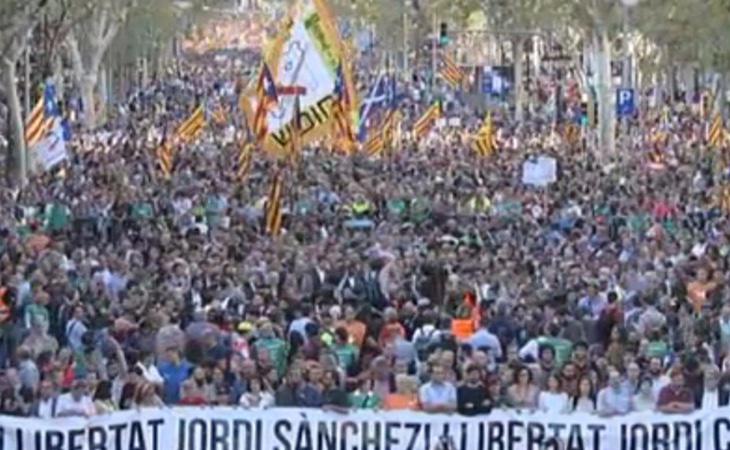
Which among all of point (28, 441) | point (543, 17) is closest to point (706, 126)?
point (543, 17)

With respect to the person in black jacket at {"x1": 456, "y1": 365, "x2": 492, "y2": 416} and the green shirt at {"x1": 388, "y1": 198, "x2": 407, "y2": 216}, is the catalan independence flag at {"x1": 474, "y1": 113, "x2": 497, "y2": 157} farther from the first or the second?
the person in black jacket at {"x1": 456, "y1": 365, "x2": 492, "y2": 416}

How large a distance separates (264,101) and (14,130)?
14807 millimetres

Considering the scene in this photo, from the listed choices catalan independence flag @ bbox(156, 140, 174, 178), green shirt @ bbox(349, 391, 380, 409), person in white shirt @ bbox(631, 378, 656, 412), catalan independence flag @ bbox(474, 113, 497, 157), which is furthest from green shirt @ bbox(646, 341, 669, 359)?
catalan independence flag @ bbox(474, 113, 497, 157)

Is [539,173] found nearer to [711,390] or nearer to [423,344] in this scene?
[423,344]

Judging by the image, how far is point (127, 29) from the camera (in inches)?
3059

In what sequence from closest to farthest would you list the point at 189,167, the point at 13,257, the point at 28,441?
the point at 28,441 → the point at 13,257 → the point at 189,167

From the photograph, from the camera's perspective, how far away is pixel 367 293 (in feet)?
70.2

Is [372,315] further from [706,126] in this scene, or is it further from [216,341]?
[706,126]

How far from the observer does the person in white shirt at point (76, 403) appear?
14516mm

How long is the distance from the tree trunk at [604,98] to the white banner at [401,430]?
35696mm

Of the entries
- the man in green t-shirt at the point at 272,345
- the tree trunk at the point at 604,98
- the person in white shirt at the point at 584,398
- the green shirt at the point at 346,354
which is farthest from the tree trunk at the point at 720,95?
the person in white shirt at the point at 584,398

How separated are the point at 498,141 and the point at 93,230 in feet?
69.6

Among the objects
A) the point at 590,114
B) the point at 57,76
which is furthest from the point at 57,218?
the point at 57,76

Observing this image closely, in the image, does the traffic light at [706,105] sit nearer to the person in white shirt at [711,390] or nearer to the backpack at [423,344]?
the backpack at [423,344]
